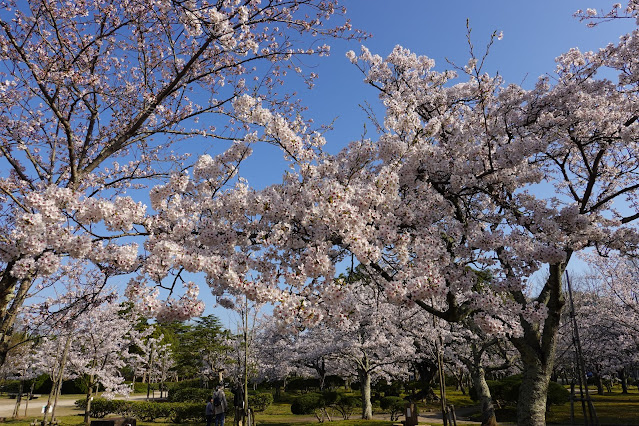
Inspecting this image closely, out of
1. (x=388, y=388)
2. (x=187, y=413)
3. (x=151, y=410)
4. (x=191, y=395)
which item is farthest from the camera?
(x=388, y=388)

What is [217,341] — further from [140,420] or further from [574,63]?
[574,63]

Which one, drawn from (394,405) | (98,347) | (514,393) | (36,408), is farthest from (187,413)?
(514,393)

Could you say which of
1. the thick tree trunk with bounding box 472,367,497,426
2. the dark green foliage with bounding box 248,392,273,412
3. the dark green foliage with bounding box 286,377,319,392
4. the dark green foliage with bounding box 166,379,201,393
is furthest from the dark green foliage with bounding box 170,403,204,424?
the dark green foliage with bounding box 286,377,319,392

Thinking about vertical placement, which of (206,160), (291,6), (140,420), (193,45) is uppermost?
(291,6)

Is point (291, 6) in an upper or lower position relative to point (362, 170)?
upper

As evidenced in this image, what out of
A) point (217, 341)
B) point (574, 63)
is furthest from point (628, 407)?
point (217, 341)

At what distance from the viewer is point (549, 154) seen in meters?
8.88

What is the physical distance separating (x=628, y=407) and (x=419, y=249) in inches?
803

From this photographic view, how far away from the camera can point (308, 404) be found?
1941 centimetres

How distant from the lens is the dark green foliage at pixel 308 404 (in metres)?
19.0

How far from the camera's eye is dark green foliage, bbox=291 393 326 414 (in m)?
19.0

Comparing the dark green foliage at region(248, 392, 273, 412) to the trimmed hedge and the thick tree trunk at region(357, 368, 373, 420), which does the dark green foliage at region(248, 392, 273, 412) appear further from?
the thick tree trunk at region(357, 368, 373, 420)

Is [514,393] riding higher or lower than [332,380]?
higher

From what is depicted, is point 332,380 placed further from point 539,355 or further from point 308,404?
point 539,355
